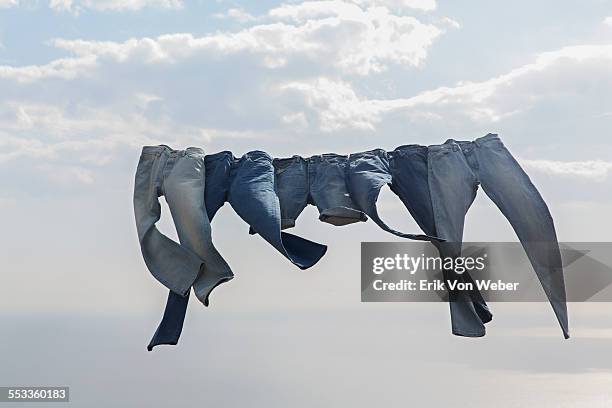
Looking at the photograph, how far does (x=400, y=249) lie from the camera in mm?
2613

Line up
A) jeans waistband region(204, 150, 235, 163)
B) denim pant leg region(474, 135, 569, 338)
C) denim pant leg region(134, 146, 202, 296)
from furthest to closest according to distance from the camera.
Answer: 1. jeans waistband region(204, 150, 235, 163)
2. denim pant leg region(134, 146, 202, 296)
3. denim pant leg region(474, 135, 569, 338)

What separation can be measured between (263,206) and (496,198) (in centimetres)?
66

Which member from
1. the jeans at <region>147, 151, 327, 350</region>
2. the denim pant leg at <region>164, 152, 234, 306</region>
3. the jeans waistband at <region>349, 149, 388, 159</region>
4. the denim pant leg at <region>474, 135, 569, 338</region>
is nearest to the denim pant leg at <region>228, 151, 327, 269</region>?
the jeans at <region>147, 151, 327, 350</region>

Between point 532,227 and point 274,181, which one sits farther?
point 274,181

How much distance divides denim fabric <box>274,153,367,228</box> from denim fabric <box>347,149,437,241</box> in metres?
0.03

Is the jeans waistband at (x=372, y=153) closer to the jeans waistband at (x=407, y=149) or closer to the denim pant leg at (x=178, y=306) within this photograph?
the jeans waistband at (x=407, y=149)

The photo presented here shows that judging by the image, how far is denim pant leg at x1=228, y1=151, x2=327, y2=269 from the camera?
8.03 feet

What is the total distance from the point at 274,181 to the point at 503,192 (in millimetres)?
665

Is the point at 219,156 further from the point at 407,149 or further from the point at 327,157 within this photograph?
the point at 407,149

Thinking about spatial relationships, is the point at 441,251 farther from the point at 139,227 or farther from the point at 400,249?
the point at 139,227

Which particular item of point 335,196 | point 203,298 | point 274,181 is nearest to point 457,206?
point 335,196

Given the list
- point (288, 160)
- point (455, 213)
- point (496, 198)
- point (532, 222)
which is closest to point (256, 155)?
point (288, 160)

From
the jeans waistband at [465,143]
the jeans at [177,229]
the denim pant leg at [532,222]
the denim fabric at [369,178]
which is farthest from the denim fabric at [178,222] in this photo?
the denim pant leg at [532,222]

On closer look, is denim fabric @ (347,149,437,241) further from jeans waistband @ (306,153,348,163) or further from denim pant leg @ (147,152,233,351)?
denim pant leg @ (147,152,233,351)
